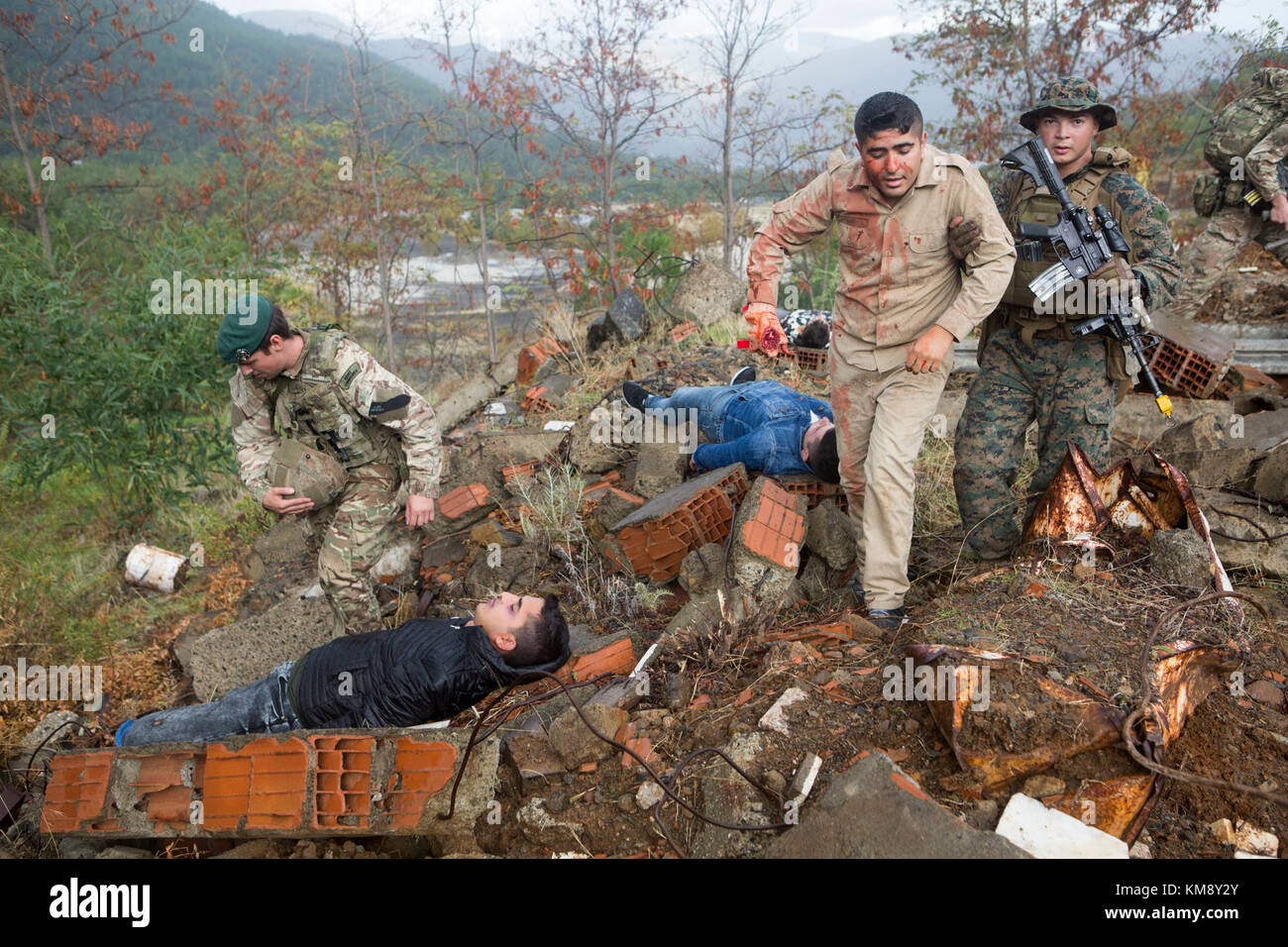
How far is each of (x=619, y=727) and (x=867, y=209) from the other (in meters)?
2.17

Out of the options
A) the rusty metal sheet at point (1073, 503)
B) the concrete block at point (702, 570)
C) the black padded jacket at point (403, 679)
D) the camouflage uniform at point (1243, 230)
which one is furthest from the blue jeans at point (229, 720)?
the camouflage uniform at point (1243, 230)

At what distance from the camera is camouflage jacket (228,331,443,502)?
148 inches

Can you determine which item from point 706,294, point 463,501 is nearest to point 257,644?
point 463,501

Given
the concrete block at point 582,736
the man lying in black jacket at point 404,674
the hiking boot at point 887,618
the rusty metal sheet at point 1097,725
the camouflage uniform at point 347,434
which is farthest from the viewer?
the camouflage uniform at point 347,434

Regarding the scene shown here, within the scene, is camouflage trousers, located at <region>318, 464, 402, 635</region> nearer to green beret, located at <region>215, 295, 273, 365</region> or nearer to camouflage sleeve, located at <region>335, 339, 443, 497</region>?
camouflage sleeve, located at <region>335, 339, 443, 497</region>

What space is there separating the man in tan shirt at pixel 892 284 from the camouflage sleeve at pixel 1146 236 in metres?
0.67

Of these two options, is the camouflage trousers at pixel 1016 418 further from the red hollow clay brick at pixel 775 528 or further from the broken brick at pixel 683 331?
the broken brick at pixel 683 331

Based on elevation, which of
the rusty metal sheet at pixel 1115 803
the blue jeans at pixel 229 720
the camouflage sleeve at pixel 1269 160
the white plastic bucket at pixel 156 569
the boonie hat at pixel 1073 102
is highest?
the camouflage sleeve at pixel 1269 160

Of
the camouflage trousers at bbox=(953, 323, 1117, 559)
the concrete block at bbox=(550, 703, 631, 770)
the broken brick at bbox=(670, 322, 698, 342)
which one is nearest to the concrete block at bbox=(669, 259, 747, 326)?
the broken brick at bbox=(670, 322, 698, 342)

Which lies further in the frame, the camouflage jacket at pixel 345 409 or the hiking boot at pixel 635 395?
the hiking boot at pixel 635 395

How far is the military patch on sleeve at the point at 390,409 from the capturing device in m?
3.76

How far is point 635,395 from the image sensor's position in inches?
219

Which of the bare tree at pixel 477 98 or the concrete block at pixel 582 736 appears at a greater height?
the bare tree at pixel 477 98

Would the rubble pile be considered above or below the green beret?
below
